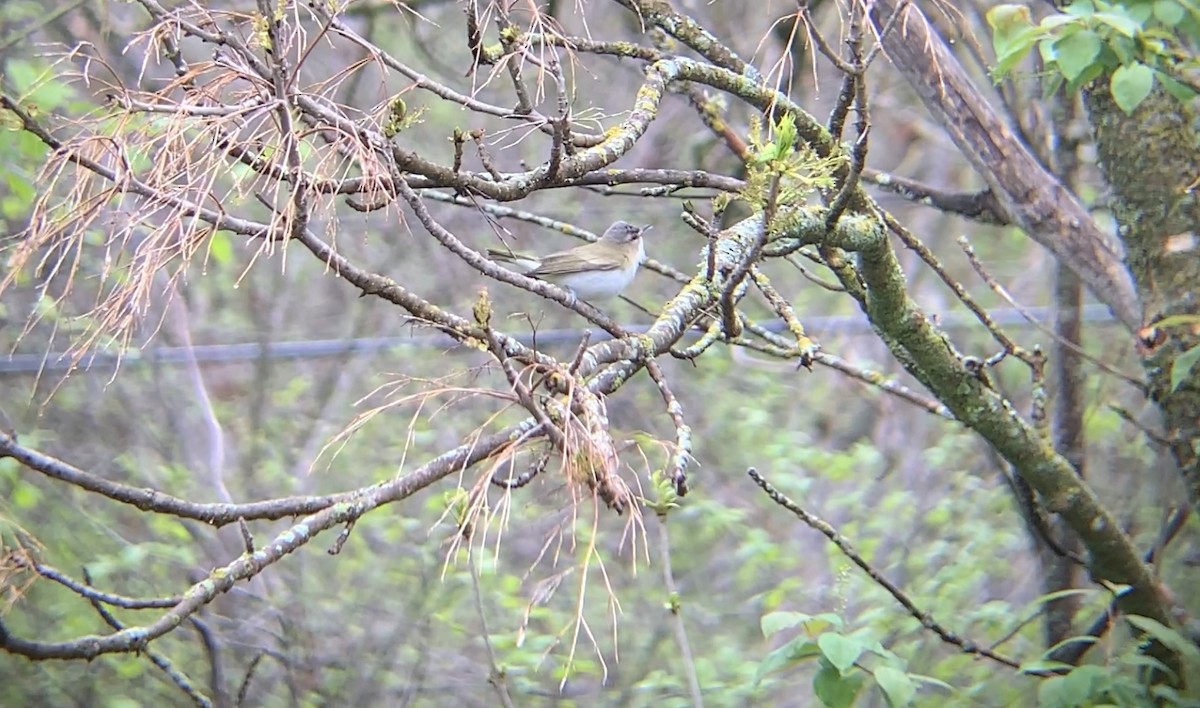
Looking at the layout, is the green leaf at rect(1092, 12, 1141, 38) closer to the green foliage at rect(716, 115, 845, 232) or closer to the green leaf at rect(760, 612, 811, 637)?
the green foliage at rect(716, 115, 845, 232)

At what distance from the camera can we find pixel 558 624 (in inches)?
208

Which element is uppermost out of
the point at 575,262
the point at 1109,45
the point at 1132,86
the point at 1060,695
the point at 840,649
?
the point at 575,262

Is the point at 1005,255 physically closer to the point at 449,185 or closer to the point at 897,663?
the point at 897,663

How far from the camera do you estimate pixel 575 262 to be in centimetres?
448

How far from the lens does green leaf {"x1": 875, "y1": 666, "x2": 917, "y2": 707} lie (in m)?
2.29

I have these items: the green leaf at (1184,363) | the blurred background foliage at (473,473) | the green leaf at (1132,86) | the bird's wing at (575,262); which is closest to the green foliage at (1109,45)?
the green leaf at (1132,86)

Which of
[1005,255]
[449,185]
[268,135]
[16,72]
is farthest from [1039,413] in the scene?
[1005,255]

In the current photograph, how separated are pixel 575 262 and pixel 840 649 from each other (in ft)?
7.95

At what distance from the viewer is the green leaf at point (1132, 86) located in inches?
88.3

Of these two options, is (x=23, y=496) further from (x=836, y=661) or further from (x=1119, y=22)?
(x=1119, y=22)

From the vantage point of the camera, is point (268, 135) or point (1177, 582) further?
point (1177, 582)

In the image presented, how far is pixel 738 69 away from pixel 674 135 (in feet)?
12.2

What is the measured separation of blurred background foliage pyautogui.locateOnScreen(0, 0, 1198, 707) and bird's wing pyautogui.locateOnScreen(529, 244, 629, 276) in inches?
10.5

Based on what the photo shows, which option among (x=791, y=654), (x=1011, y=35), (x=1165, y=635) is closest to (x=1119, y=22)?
(x=1011, y=35)
